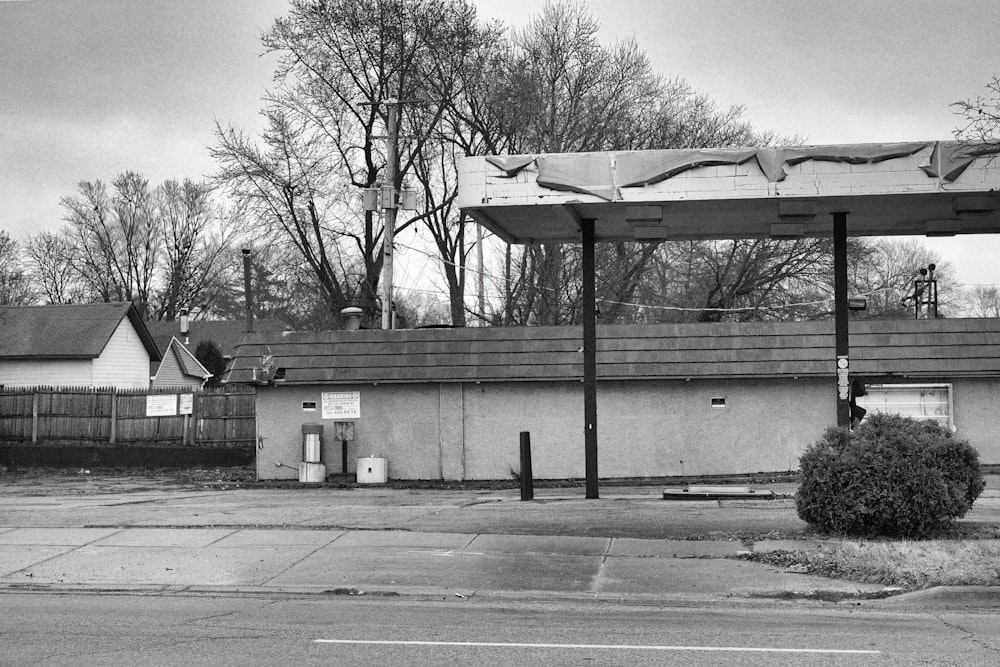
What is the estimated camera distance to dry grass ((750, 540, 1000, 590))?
9.80 m

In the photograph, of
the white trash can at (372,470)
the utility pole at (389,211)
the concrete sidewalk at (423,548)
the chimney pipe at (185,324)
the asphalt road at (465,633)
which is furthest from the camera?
the chimney pipe at (185,324)

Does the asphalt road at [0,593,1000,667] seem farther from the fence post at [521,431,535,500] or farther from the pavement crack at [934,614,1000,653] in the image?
the fence post at [521,431,535,500]

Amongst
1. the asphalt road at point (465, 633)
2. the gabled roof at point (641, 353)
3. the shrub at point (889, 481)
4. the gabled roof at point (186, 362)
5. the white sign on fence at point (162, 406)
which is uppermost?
the gabled roof at point (186, 362)

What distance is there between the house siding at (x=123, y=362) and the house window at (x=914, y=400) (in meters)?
30.4

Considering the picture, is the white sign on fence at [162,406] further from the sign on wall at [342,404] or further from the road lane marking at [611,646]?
the road lane marking at [611,646]

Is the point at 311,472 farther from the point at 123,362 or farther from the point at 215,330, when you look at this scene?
the point at 215,330

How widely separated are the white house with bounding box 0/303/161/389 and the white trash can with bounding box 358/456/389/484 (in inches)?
869

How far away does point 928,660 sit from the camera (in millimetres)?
7332

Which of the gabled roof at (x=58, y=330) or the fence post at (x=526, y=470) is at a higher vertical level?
the gabled roof at (x=58, y=330)

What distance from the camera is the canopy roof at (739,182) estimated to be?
1577 centimetres

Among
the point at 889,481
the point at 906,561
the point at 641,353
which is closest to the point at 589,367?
the point at 641,353

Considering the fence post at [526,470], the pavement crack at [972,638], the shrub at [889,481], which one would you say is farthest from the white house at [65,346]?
the pavement crack at [972,638]

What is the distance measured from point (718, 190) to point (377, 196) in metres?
13.1

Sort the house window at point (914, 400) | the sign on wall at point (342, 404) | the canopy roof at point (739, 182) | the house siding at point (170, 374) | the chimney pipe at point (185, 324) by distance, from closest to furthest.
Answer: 1. the canopy roof at point (739, 182)
2. the house window at point (914, 400)
3. the sign on wall at point (342, 404)
4. the house siding at point (170, 374)
5. the chimney pipe at point (185, 324)
